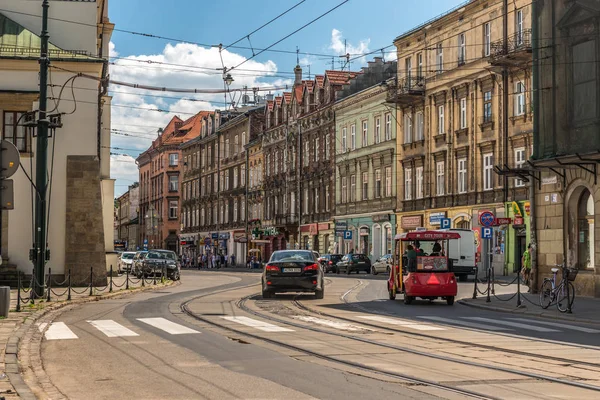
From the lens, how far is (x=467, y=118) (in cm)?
5203

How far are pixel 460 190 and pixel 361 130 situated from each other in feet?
49.0

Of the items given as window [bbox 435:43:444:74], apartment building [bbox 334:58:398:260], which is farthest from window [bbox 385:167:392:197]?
window [bbox 435:43:444:74]

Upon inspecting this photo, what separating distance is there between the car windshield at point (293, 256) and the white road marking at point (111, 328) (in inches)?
352

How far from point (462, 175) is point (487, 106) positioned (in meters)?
4.44

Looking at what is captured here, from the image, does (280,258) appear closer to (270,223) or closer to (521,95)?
(521,95)

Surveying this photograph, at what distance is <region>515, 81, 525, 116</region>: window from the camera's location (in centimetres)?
4672

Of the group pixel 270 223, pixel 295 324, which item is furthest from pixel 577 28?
pixel 270 223

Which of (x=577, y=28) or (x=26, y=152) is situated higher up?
(x=577, y=28)

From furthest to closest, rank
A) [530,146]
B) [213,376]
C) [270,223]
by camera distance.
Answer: [270,223]
[530,146]
[213,376]

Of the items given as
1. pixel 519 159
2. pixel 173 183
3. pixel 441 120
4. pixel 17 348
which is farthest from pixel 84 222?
pixel 173 183

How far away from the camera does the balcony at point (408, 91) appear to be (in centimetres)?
5725

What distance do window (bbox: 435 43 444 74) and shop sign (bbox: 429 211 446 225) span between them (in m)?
8.08

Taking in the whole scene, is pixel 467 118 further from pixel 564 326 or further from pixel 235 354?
pixel 235 354

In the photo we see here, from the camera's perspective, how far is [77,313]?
22375mm
